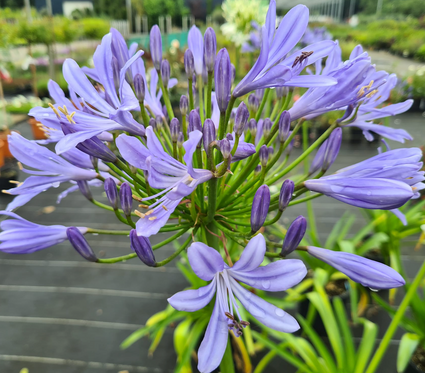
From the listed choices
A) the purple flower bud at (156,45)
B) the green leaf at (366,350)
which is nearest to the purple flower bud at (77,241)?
the purple flower bud at (156,45)

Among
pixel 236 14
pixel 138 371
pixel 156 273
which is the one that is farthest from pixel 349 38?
pixel 138 371

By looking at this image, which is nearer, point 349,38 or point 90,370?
point 90,370

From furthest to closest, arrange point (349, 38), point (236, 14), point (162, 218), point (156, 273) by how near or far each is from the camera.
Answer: point (349, 38) → point (236, 14) → point (156, 273) → point (162, 218)

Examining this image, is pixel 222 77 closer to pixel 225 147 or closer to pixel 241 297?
pixel 225 147

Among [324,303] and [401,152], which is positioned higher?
[401,152]

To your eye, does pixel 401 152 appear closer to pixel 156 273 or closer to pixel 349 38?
pixel 156 273

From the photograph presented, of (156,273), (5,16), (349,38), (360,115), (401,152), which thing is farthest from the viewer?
(349,38)

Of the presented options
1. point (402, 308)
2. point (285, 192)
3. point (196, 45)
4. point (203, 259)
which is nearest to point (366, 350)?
point (402, 308)
